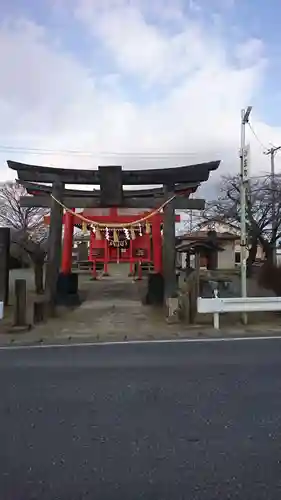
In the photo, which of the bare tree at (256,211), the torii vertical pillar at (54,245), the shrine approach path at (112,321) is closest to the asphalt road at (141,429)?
the shrine approach path at (112,321)

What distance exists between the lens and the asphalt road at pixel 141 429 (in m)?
3.45

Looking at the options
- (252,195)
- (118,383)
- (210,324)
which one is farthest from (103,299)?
(252,195)

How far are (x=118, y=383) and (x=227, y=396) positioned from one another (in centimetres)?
147

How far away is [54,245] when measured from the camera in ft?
50.4

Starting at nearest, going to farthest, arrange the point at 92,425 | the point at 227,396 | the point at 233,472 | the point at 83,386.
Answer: the point at 233,472
the point at 92,425
the point at 227,396
the point at 83,386

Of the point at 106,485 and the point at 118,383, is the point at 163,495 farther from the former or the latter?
the point at 118,383

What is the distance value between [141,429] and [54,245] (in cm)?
1121

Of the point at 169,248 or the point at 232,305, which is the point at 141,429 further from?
the point at 169,248

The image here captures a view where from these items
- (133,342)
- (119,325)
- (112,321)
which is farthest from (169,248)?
(133,342)

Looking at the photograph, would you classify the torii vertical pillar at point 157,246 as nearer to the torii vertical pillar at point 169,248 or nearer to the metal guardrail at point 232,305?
the torii vertical pillar at point 169,248

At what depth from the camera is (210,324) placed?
41.3ft

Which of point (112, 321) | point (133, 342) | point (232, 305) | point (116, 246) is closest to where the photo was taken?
point (133, 342)

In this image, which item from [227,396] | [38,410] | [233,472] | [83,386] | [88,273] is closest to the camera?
[233,472]

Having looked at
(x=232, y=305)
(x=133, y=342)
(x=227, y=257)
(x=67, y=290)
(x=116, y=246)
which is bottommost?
(x=133, y=342)
